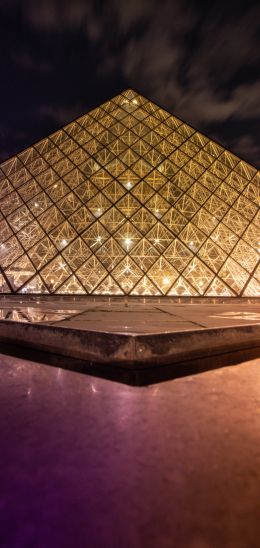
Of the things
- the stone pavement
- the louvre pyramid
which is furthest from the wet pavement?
the louvre pyramid

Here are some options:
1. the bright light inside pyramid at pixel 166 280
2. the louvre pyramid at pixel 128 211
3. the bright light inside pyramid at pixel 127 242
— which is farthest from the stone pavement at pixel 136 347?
the bright light inside pyramid at pixel 127 242

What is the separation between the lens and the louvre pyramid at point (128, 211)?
37.9 feet

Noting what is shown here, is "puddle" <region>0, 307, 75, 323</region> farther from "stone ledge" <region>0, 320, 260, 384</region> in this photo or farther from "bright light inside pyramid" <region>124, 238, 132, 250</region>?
"bright light inside pyramid" <region>124, 238, 132, 250</region>

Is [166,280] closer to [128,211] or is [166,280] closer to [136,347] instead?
[128,211]

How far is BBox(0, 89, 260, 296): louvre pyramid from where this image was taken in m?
11.6

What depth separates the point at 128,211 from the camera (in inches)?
Answer: 584

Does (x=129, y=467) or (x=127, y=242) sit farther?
(x=127, y=242)

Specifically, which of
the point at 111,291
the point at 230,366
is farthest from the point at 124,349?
the point at 111,291

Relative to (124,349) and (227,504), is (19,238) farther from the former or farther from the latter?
(227,504)

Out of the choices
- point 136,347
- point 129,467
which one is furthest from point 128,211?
point 129,467

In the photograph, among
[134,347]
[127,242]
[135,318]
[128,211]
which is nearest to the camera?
[134,347]

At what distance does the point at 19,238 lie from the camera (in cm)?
1259

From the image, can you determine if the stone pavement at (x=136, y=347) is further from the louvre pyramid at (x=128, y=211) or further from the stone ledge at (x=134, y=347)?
the louvre pyramid at (x=128, y=211)

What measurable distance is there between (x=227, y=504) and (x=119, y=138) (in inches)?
681
